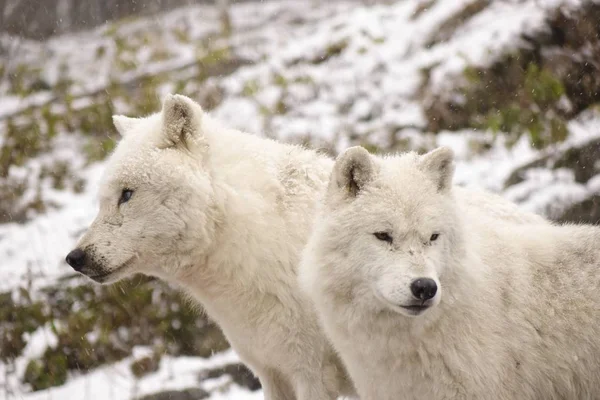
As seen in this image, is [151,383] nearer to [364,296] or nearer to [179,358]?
[179,358]

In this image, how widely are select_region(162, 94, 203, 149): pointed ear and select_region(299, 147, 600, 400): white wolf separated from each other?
103cm

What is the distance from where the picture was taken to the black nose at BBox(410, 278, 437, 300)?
3.22m

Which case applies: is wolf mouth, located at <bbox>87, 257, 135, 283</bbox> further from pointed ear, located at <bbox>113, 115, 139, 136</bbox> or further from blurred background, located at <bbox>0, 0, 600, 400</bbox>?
blurred background, located at <bbox>0, 0, 600, 400</bbox>

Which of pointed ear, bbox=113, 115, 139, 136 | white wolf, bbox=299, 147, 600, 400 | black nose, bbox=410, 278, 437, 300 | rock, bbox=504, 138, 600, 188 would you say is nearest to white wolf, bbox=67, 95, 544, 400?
pointed ear, bbox=113, 115, 139, 136

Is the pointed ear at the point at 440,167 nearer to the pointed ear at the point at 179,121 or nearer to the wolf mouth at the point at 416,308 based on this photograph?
the wolf mouth at the point at 416,308

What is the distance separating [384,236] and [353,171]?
0.44 meters

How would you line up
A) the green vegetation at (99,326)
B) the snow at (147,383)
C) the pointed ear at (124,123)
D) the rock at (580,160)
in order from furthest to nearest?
the green vegetation at (99,326)
the rock at (580,160)
the snow at (147,383)
the pointed ear at (124,123)

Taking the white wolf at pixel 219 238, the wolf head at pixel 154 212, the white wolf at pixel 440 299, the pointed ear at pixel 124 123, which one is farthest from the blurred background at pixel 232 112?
the white wolf at pixel 440 299

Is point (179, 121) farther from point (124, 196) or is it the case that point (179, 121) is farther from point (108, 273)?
point (108, 273)

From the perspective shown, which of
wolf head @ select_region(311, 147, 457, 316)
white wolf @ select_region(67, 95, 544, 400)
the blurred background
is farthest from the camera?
the blurred background

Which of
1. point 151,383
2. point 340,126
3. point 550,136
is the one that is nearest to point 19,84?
point 340,126

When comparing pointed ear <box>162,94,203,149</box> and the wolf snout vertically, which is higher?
pointed ear <box>162,94,203,149</box>

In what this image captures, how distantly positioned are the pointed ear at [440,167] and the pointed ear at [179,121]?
4.89 feet

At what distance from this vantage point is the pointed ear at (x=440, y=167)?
375cm
